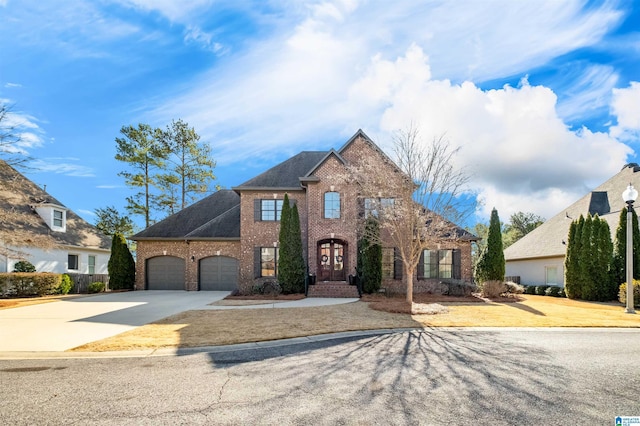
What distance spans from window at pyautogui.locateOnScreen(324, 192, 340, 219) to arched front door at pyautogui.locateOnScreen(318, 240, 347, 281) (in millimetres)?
1577

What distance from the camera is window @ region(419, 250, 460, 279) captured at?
2067 cm

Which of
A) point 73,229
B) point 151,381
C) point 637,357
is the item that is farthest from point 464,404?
point 73,229

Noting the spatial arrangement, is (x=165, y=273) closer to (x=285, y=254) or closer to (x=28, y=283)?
(x=28, y=283)

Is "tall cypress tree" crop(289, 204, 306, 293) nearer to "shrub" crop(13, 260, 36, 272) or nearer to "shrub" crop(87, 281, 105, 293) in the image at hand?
"shrub" crop(87, 281, 105, 293)

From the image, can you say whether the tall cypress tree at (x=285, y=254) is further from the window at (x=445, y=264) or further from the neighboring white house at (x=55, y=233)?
the neighboring white house at (x=55, y=233)

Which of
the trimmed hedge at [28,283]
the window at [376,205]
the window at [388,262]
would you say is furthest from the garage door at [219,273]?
the window at [388,262]

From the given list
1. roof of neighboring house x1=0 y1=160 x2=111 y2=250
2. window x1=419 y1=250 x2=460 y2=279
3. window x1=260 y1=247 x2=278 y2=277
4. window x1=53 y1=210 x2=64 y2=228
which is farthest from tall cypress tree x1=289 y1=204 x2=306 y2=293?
window x1=53 y1=210 x2=64 y2=228

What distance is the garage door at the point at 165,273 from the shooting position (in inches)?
891

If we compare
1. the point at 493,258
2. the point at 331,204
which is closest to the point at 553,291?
the point at 493,258

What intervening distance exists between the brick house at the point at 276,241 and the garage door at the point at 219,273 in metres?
0.06

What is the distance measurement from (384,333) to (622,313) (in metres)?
9.90

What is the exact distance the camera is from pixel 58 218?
24.2 meters

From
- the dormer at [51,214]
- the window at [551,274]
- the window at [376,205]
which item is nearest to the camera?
the window at [376,205]

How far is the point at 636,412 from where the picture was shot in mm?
4469
